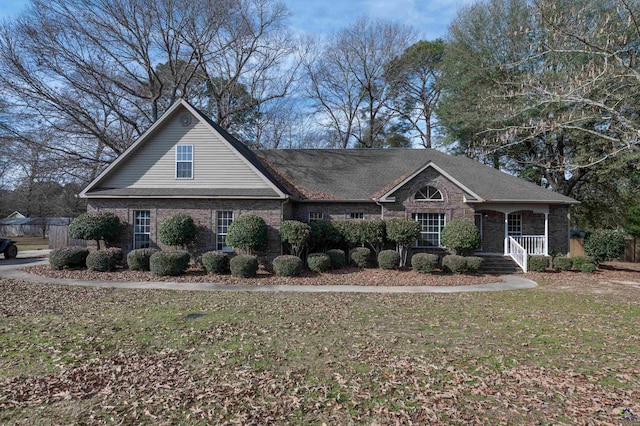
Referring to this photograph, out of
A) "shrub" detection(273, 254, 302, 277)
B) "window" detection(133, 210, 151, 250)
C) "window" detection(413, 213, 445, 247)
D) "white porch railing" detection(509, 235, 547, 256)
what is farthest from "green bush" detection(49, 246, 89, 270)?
"white porch railing" detection(509, 235, 547, 256)

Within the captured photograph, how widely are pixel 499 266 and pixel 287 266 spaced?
9.78m

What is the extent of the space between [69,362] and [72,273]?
1052 cm

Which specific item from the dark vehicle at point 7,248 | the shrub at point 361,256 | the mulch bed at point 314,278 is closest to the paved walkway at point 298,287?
the mulch bed at point 314,278

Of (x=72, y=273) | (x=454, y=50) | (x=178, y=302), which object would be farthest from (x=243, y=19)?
(x=178, y=302)

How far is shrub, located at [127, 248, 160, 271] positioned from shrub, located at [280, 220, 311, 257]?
5.58m

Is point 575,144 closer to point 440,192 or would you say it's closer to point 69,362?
point 440,192

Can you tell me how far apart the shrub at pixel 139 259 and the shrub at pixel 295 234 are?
558cm

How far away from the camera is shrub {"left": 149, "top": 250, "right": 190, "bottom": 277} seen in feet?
44.4

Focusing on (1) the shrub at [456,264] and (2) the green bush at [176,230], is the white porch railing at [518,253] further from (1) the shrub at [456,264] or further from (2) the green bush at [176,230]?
(2) the green bush at [176,230]

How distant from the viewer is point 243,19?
2427 centimetres

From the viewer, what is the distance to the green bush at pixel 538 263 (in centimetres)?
1538

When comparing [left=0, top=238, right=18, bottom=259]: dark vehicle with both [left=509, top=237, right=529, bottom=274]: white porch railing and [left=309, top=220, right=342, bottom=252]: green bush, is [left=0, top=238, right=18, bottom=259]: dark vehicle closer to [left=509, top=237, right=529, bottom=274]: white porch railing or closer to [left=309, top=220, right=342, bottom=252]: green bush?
[left=309, top=220, right=342, bottom=252]: green bush

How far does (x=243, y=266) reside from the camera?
43.9 ft

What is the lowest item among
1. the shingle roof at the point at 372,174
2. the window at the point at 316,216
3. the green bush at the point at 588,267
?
the green bush at the point at 588,267
